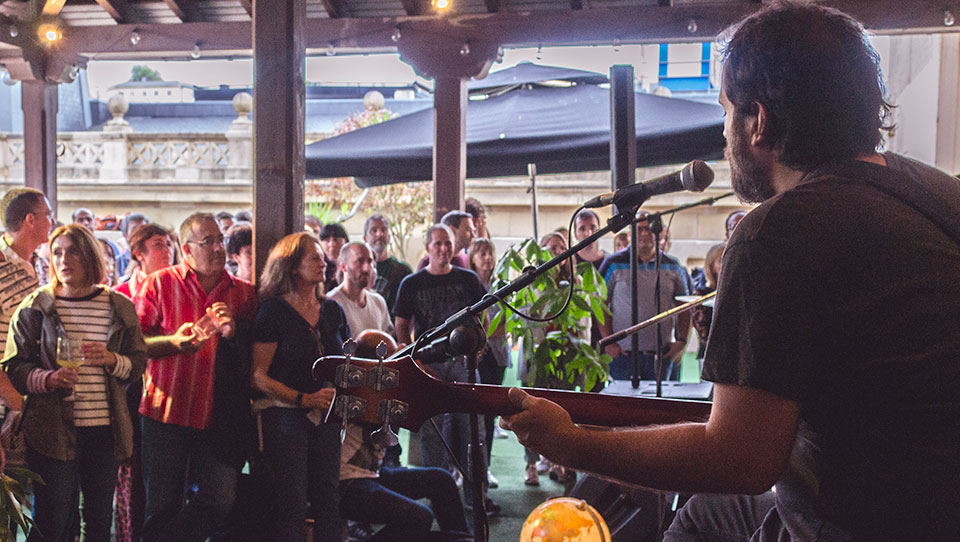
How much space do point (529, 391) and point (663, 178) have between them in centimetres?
76

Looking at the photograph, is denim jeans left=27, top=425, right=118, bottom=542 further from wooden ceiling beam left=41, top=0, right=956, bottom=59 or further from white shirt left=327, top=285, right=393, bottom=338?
wooden ceiling beam left=41, top=0, right=956, bottom=59

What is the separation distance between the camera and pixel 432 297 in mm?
5344

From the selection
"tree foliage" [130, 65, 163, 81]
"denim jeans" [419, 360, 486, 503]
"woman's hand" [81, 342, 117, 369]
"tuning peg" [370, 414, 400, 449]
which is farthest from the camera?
"tree foliage" [130, 65, 163, 81]

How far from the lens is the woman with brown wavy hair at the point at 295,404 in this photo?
12.4 ft

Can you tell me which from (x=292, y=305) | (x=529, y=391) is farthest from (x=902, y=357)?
(x=292, y=305)

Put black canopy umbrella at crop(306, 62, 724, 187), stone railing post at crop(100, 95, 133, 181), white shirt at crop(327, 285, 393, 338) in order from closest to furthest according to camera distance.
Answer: white shirt at crop(327, 285, 393, 338), black canopy umbrella at crop(306, 62, 724, 187), stone railing post at crop(100, 95, 133, 181)

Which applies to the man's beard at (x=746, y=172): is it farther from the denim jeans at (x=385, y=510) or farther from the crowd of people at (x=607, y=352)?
the denim jeans at (x=385, y=510)

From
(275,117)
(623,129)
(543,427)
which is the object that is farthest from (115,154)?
(543,427)

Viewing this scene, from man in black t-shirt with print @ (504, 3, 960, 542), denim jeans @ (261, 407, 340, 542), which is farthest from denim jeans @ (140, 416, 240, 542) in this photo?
man in black t-shirt with print @ (504, 3, 960, 542)

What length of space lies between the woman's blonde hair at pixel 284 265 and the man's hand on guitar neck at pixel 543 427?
2.44 metres

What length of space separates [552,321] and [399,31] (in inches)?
121

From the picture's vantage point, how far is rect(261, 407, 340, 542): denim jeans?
375 centimetres

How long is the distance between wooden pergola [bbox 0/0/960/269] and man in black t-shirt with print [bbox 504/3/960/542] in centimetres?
529

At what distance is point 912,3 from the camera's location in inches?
250
